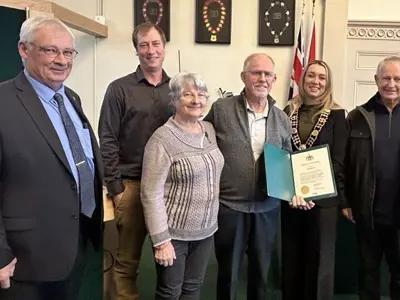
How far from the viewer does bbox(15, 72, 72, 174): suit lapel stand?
1.42m

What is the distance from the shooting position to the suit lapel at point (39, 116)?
4.65 ft

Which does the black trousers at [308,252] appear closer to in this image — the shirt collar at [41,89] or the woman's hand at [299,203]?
the woman's hand at [299,203]

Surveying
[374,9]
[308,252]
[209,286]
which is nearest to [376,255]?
[308,252]

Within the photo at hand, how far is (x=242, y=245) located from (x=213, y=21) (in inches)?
117

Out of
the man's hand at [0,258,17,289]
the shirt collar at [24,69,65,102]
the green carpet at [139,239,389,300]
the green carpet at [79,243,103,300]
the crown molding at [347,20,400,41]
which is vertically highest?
the crown molding at [347,20,400,41]

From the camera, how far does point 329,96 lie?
229 centimetres

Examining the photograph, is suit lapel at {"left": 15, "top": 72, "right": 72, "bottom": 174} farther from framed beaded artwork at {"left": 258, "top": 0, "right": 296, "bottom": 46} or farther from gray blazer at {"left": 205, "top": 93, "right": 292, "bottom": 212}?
framed beaded artwork at {"left": 258, "top": 0, "right": 296, "bottom": 46}

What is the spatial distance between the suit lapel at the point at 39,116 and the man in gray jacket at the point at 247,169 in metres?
0.88

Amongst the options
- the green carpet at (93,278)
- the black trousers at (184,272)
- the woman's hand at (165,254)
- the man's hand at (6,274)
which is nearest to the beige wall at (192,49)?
the green carpet at (93,278)

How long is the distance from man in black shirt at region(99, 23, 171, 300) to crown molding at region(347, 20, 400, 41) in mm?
3219

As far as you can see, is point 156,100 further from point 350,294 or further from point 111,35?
point 111,35

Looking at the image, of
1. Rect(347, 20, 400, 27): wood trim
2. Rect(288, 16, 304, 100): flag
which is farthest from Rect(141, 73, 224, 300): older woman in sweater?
Rect(347, 20, 400, 27): wood trim

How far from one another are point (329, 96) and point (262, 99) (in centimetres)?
38

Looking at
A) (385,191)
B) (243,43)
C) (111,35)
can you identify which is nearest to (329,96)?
(385,191)
